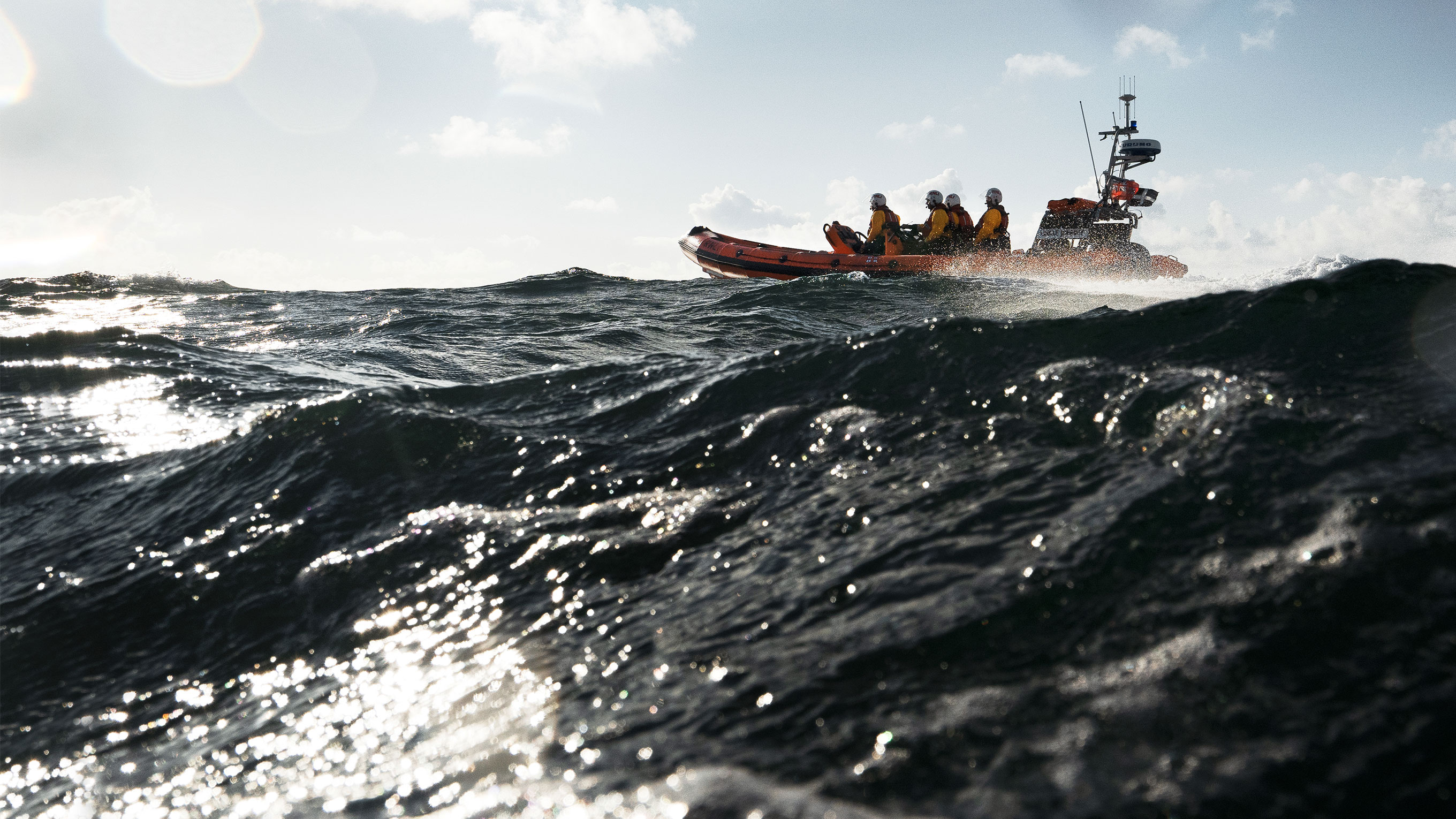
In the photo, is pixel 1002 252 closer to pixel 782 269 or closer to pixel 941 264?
pixel 941 264

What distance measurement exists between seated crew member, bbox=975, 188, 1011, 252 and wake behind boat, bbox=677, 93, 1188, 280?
1.2 inches

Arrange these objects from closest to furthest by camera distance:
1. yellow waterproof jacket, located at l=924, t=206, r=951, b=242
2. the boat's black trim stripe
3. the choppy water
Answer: the choppy water → the boat's black trim stripe → yellow waterproof jacket, located at l=924, t=206, r=951, b=242

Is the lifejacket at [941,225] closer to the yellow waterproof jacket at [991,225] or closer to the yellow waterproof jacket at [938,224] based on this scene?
the yellow waterproof jacket at [938,224]

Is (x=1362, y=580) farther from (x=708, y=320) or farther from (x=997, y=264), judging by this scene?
(x=997, y=264)

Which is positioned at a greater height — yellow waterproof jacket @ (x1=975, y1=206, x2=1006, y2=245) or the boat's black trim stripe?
yellow waterproof jacket @ (x1=975, y1=206, x2=1006, y2=245)

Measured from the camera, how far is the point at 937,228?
16.2 meters

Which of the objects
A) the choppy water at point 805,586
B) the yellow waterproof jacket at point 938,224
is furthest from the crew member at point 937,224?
the choppy water at point 805,586

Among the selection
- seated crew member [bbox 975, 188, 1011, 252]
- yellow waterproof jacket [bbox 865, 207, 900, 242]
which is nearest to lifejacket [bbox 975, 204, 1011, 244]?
seated crew member [bbox 975, 188, 1011, 252]

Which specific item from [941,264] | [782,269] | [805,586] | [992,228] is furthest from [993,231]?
[805,586]

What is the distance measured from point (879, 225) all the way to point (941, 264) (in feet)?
5.67

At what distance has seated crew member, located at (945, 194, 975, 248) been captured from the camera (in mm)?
16344

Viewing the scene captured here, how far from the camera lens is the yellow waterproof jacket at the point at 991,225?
1636cm

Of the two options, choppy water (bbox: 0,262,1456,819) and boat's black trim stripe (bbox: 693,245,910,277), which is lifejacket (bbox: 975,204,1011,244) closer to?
boat's black trim stripe (bbox: 693,245,910,277)

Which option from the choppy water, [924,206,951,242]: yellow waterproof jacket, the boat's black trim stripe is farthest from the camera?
[924,206,951,242]: yellow waterproof jacket
